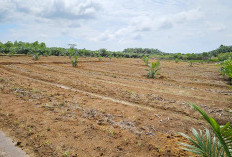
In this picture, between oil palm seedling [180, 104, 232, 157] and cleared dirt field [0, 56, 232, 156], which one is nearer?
oil palm seedling [180, 104, 232, 157]

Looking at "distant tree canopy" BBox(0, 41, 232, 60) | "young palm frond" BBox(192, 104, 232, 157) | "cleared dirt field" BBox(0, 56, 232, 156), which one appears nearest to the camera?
"young palm frond" BBox(192, 104, 232, 157)

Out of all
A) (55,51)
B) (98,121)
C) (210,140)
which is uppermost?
(55,51)

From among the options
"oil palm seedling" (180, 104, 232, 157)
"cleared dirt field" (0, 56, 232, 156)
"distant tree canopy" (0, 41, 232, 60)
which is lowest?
"cleared dirt field" (0, 56, 232, 156)

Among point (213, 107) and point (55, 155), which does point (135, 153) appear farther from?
point (213, 107)

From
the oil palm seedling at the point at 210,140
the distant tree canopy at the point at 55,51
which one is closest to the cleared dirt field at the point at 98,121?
the oil palm seedling at the point at 210,140

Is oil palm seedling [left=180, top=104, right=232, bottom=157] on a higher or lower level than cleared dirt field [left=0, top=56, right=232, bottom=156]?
higher

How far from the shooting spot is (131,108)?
5.64 metres

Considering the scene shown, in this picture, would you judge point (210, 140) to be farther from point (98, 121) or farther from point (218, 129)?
point (98, 121)

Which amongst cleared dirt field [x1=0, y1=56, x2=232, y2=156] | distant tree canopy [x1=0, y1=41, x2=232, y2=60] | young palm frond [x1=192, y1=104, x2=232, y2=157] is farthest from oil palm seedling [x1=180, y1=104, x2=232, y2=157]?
distant tree canopy [x1=0, y1=41, x2=232, y2=60]

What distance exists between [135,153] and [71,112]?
2.55m

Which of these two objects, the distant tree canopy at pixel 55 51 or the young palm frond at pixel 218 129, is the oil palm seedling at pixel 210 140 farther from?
the distant tree canopy at pixel 55 51

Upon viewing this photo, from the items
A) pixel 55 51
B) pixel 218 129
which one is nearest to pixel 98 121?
pixel 218 129

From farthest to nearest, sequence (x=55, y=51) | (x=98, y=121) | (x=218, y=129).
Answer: (x=55, y=51), (x=98, y=121), (x=218, y=129)

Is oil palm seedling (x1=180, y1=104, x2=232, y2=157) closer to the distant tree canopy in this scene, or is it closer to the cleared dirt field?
the cleared dirt field
